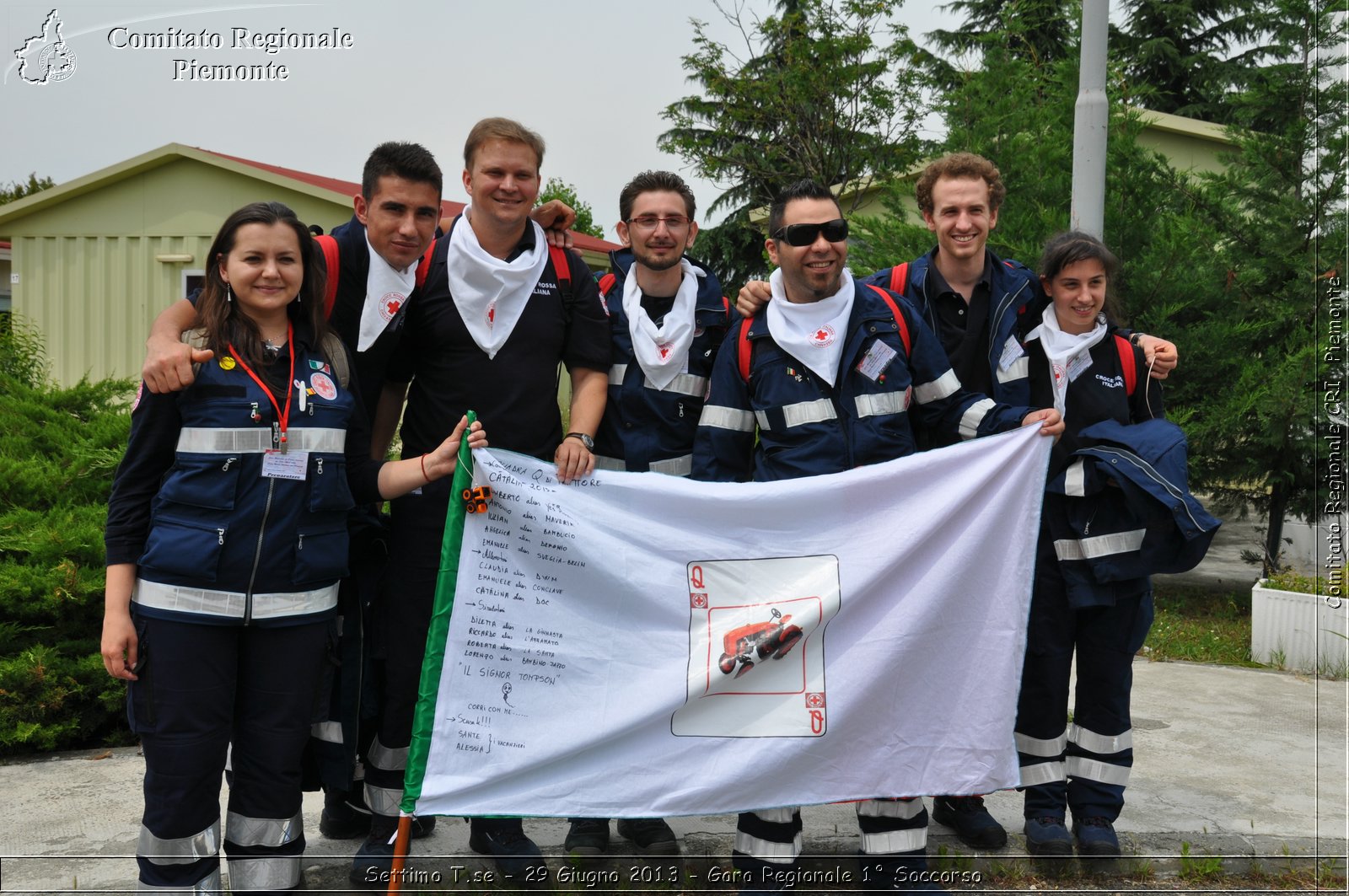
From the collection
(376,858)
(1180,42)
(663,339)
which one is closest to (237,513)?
(376,858)

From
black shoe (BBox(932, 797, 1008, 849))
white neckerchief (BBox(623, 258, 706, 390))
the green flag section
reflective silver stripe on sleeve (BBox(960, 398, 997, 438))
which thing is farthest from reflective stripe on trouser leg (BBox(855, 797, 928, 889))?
white neckerchief (BBox(623, 258, 706, 390))

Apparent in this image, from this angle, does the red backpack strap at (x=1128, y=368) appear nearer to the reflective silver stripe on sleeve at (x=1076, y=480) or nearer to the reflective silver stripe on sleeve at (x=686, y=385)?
the reflective silver stripe on sleeve at (x=1076, y=480)

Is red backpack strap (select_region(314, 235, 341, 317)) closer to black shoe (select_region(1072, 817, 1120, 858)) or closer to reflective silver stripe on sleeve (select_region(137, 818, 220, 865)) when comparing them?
reflective silver stripe on sleeve (select_region(137, 818, 220, 865))

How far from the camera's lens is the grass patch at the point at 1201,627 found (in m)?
8.40

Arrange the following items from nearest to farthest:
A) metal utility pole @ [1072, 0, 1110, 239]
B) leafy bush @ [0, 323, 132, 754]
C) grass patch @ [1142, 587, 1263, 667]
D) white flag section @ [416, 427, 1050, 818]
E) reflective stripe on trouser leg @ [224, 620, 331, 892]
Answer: reflective stripe on trouser leg @ [224, 620, 331, 892]
white flag section @ [416, 427, 1050, 818]
leafy bush @ [0, 323, 132, 754]
metal utility pole @ [1072, 0, 1110, 239]
grass patch @ [1142, 587, 1263, 667]

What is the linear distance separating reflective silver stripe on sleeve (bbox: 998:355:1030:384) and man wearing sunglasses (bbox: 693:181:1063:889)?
265 millimetres

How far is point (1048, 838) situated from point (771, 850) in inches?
50.6

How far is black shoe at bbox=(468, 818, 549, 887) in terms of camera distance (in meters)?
4.15

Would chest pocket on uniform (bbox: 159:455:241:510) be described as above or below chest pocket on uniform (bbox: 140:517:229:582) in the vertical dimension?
above

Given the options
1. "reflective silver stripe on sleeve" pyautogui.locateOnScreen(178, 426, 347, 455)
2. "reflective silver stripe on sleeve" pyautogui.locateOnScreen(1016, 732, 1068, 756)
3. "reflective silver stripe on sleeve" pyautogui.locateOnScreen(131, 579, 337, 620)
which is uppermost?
"reflective silver stripe on sleeve" pyautogui.locateOnScreen(178, 426, 347, 455)

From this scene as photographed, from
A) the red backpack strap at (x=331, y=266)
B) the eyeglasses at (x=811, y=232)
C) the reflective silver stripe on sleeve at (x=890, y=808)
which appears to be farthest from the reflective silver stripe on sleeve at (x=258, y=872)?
the eyeglasses at (x=811, y=232)

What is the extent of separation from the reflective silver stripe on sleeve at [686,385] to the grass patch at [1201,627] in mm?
5536

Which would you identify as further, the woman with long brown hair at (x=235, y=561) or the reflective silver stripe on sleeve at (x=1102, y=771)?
the reflective silver stripe on sleeve at (x=1102, y=771)

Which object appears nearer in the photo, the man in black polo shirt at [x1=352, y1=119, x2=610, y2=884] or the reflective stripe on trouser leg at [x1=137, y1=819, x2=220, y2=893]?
the reflective stripe on trouser leg at [x1=137, y1=819, x2=220, y2=893]
